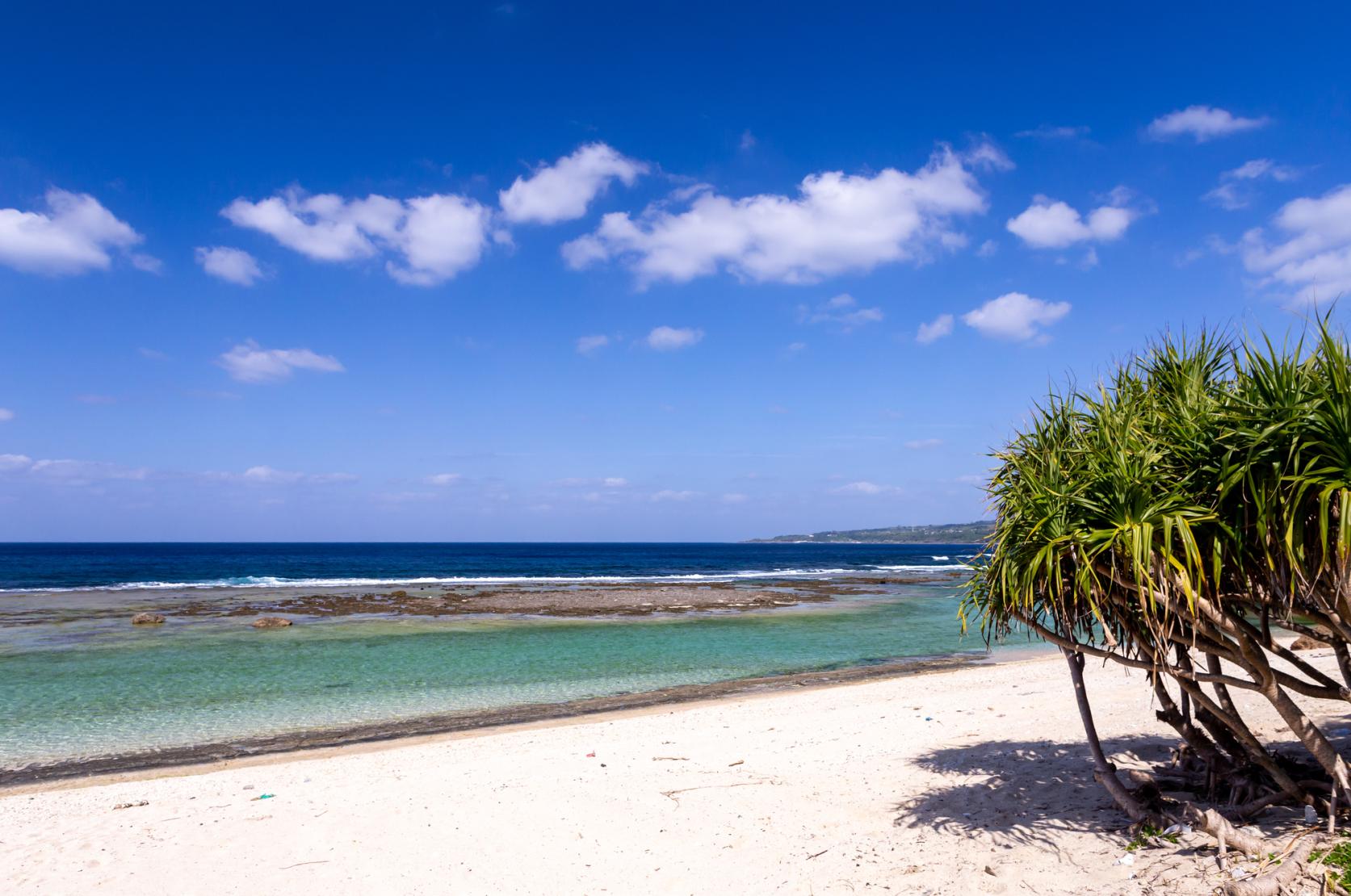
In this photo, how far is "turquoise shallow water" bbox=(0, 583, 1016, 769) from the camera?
45.9 ft

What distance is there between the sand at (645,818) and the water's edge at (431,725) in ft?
1.97

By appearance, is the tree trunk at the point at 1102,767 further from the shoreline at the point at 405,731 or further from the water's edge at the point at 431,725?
the water's edge at the point at 431,725

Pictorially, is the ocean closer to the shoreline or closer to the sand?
the shoreline

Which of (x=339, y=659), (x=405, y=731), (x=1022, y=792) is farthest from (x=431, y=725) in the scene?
(x=1022, y=792)

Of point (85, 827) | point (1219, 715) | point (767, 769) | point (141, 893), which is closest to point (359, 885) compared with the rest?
point (141, 893)

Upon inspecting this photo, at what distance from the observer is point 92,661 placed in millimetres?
19938

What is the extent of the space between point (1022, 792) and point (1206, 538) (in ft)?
11.8

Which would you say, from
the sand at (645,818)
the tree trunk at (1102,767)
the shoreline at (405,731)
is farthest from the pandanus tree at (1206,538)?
the shoreline at (405,731)

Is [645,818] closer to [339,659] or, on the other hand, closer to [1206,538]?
[1206,538]

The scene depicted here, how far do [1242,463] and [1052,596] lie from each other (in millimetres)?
1487

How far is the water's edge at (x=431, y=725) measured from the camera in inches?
446

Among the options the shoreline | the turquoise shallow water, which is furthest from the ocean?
the shoreline

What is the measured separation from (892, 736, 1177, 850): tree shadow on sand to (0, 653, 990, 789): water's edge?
7.49 meters

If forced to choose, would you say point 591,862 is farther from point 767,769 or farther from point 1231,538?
point 1231,538
